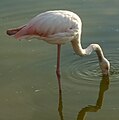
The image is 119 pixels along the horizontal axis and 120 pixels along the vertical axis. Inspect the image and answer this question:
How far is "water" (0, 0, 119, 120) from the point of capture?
6160mm

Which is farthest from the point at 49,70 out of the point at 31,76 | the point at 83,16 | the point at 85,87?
the point at 83,16

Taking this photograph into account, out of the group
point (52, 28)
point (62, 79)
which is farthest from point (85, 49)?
point (52, 28)

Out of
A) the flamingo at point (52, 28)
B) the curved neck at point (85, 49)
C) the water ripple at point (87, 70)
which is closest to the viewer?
the flamingo at point (52, 28)

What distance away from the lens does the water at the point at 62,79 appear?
6.16 metres

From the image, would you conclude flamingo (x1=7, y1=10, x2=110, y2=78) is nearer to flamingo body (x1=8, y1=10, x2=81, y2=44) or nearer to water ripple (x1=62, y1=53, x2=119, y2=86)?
flamingo body (x1=8, y1=10, x2=81, y2=44)

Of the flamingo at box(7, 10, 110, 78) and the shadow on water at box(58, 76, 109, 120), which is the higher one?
the flamingo at box(7, 10, 110, 78)

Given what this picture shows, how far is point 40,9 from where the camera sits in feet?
31.6

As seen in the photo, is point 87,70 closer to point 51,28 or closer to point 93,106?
point 93,106

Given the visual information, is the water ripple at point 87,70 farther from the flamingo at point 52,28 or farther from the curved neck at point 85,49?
the flamingo at point 52,28

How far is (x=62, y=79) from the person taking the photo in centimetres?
692

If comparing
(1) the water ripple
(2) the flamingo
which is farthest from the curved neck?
(2) the flamingo

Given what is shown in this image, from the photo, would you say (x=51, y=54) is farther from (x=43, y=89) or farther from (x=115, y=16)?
(x=115, y=16)

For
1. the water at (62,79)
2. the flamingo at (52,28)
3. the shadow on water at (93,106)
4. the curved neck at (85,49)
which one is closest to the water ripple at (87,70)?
the water at (62,79)

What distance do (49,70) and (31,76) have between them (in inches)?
13.4
